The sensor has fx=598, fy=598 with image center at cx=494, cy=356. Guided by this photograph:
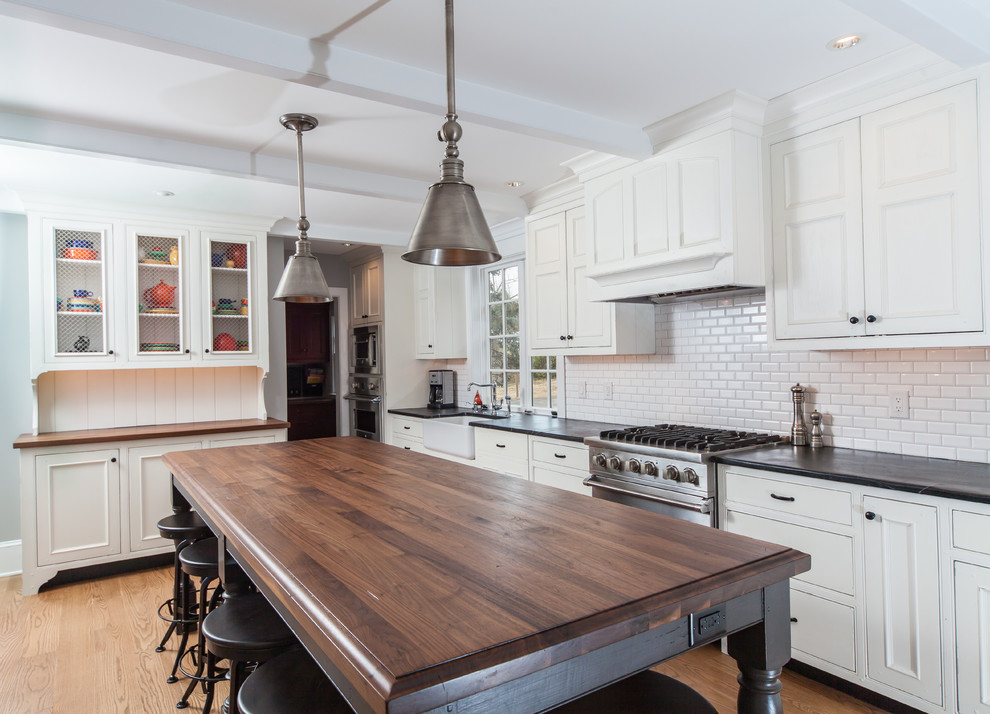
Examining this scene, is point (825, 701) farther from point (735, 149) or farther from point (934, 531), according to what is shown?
point (735, 149)

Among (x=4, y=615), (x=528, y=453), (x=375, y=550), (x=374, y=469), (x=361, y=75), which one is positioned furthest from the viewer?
(x=528, y=453)

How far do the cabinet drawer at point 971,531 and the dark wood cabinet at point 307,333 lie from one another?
261 inches

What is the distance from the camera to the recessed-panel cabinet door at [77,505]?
3.87m

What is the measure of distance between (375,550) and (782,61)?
8.02 ft

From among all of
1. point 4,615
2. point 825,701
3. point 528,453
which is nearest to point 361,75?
point 528,453

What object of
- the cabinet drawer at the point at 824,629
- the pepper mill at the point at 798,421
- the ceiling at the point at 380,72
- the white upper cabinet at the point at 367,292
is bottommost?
the cabinet drawer at the point at 824,629

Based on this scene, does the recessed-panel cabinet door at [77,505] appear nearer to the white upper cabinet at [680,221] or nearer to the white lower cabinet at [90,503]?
the white lower cabinet at [90,503]

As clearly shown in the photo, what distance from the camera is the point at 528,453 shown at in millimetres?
3902

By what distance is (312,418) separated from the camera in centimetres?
698

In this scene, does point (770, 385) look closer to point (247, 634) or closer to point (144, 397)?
point (247, 634)

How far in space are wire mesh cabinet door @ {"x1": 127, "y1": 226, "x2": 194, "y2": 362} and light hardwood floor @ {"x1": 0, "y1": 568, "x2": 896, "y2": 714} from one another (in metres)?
1.66

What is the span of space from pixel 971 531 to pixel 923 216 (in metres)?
1.21

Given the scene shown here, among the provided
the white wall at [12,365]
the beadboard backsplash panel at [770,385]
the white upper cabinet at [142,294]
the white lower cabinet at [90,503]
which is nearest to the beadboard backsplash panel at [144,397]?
the white wall at [12,365]

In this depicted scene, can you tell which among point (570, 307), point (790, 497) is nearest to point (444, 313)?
point (570, 307)
